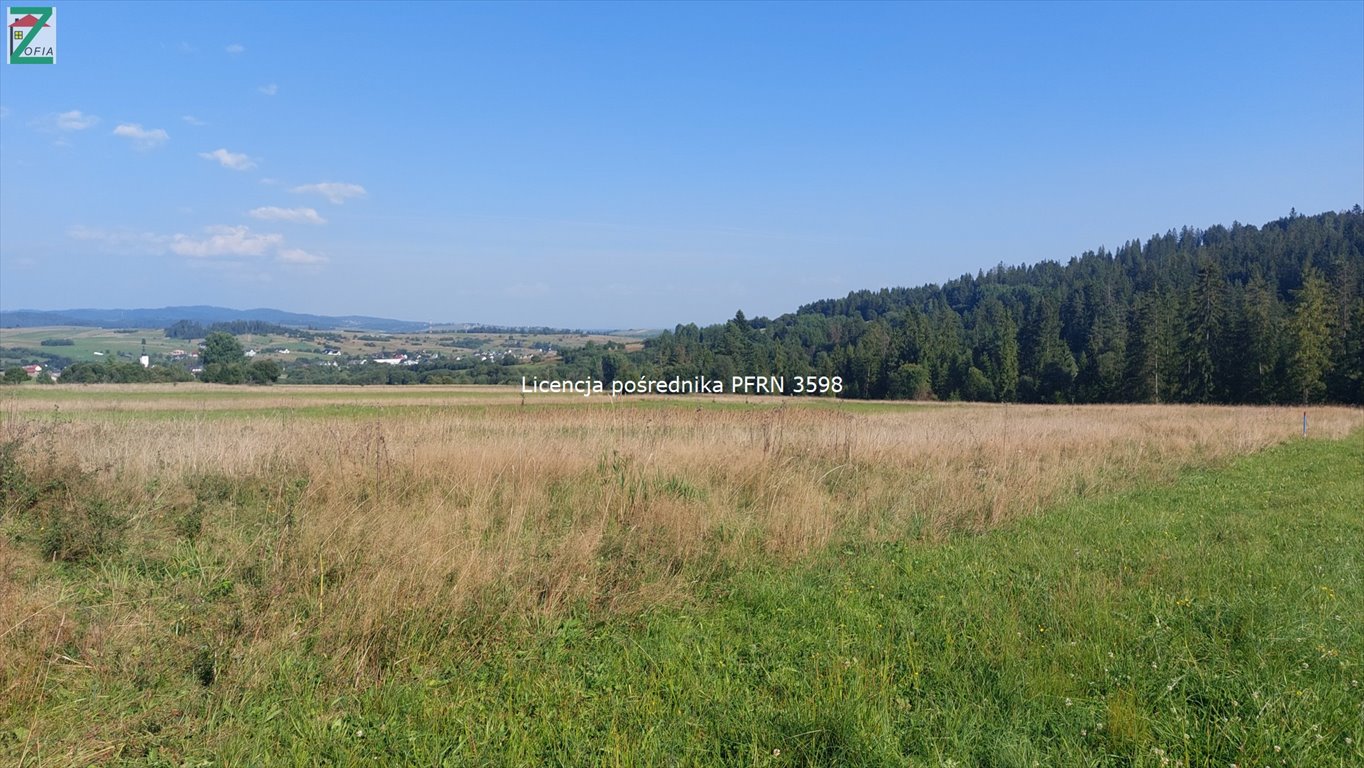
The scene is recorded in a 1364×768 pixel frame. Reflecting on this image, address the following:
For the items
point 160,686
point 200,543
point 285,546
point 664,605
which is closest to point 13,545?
point 200,543

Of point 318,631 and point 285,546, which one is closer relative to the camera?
point 318,631

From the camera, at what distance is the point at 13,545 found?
5422 mm

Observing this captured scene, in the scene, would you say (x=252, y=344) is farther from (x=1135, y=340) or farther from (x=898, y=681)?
(x=898, y=681)

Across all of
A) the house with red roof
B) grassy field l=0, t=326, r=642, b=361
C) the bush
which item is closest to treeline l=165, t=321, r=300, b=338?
grassy field l=0, t=326, r=642, b=361

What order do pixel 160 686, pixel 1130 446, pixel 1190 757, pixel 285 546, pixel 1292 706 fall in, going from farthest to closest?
pixel 1130 446 → pixel 285 546 → pixel 160 686 → pixel 1292 706 → pixel 1190 757

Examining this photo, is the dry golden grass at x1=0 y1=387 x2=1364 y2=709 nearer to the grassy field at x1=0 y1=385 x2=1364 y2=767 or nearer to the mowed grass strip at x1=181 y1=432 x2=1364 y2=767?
the grassy field at x1=0 y1=385 x2=1364 y2=767

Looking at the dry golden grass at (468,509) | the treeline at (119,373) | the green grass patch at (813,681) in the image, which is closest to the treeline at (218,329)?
the treeline at (119,373)

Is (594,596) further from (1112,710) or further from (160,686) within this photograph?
(1112,710)

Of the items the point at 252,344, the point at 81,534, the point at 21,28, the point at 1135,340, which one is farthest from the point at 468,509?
the point at 252,344

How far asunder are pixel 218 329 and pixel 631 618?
138 m

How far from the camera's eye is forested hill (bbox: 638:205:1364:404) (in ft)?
180

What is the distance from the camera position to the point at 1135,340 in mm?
63094

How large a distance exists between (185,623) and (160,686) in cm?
68

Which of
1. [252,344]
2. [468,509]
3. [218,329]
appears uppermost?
[218,329]
